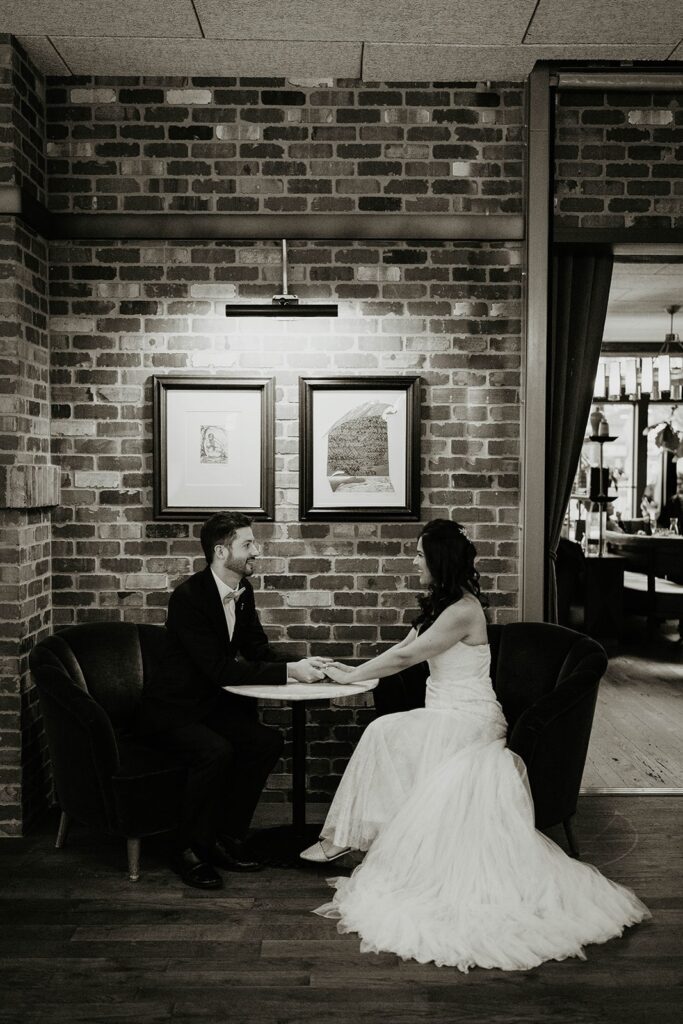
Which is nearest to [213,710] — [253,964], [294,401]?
[253,964]

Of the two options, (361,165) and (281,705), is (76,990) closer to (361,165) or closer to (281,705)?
(281,705)

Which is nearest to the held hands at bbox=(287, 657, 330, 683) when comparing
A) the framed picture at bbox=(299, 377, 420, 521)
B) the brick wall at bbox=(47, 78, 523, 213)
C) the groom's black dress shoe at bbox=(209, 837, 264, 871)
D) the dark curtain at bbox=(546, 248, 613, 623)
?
the groom's black dress shoe at bbox=(209, 837, 264, 871)

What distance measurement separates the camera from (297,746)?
12.3 feet

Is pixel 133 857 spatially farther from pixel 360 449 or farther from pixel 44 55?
pixel 44 55

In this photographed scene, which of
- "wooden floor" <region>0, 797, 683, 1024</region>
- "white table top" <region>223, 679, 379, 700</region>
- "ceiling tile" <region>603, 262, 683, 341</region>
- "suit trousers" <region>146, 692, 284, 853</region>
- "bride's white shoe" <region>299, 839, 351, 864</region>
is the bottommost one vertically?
"wooden floor" <region>0, 797, 683, 1024</region>

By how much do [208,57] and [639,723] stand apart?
14.7 feet

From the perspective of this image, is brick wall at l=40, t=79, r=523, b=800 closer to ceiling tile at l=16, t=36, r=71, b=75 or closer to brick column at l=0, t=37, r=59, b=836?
ceiling tile at l=16, t=36, r=71, b=75

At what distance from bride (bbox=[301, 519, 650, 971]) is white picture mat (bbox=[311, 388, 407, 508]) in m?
0.76

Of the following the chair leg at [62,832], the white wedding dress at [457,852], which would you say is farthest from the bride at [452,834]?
the chair leg at [62,832]

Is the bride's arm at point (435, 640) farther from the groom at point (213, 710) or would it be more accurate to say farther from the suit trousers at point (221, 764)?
the suit trousers at point (221, 764)

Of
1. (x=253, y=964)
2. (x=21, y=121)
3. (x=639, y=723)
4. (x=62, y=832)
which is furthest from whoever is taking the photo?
(x=639, y=723)

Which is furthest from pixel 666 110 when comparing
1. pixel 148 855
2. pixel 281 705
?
pixel 148 855

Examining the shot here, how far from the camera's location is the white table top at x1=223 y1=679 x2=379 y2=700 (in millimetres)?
3451

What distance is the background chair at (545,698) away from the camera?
341cm
